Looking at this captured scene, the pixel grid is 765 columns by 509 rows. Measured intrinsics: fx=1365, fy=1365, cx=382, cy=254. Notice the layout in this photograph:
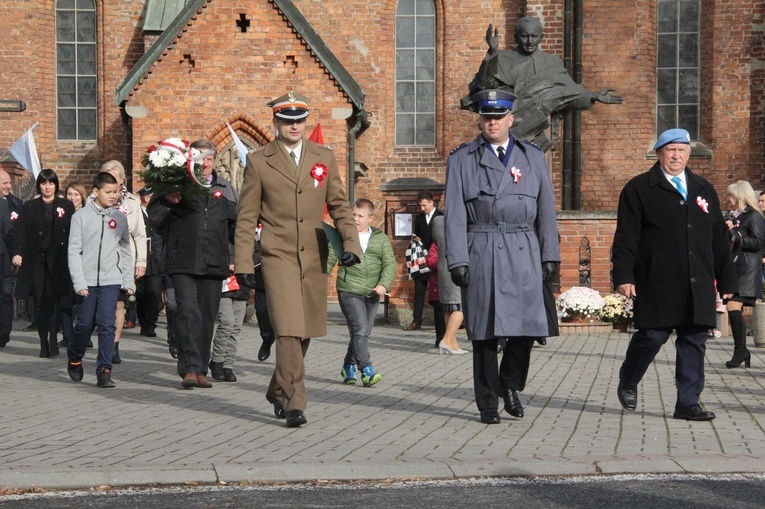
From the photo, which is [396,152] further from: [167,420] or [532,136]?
[167,420]

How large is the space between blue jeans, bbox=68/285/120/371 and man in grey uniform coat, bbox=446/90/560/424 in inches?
153

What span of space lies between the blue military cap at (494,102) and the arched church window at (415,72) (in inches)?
805

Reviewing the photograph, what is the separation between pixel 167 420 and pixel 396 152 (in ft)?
66.7

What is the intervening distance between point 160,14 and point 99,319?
55.1 ft

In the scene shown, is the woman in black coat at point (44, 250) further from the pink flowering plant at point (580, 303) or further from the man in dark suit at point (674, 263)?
the man in dark suit at point (674, 263)

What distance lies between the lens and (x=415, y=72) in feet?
97.1

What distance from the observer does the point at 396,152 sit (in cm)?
2927

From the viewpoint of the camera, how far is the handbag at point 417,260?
18.2 m

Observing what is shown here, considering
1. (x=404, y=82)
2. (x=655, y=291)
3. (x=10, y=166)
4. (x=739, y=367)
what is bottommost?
A: (x=739, y=367)

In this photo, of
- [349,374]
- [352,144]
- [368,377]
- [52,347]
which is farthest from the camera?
[352,144]

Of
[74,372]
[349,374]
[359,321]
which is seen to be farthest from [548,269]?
[74,372]

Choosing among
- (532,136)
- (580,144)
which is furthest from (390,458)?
(580,144)

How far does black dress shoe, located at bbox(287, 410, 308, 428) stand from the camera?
8.74 metres

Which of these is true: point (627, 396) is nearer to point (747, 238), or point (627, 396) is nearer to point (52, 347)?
point (747, 238)
